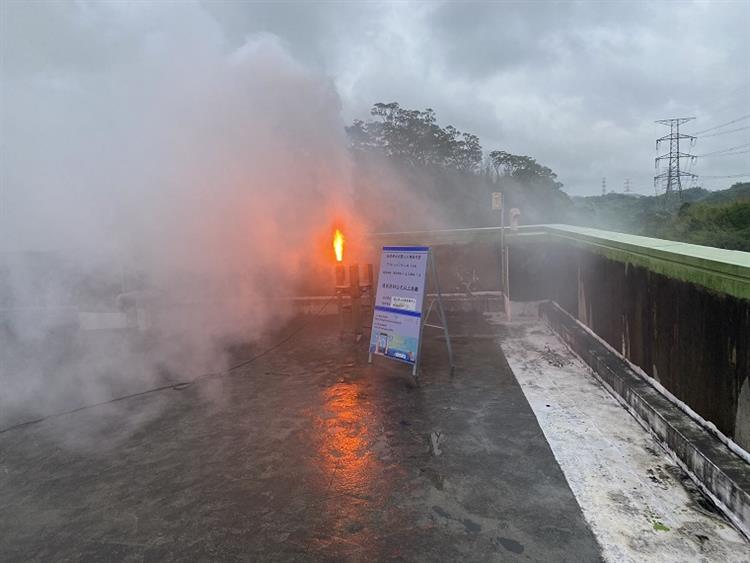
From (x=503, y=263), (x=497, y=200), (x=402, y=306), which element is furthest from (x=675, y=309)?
(x=497, y=200)

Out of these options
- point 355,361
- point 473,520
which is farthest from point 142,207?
point 473,520

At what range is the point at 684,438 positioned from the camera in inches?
132

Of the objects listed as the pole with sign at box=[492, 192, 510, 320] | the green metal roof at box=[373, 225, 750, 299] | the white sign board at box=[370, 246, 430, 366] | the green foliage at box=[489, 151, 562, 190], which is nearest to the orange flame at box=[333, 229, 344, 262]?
the white sign board at box=[370, 246, 430, 366]

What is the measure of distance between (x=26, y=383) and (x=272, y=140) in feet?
15.3

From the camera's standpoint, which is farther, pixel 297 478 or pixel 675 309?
pixel 675 309

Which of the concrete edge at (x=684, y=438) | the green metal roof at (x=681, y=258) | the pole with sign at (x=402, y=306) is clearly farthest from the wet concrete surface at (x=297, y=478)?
the green metal roof at (x=681, y=258)

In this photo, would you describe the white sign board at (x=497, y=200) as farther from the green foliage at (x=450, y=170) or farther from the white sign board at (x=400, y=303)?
the green foliage at (x=450, y=170)

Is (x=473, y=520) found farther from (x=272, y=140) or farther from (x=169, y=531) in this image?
(x=272, y=140)

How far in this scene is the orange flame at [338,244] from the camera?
827 cm

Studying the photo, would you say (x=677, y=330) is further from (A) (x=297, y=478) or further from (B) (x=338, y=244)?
(B) (x=338, y=244)

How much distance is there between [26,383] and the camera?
19.9ft

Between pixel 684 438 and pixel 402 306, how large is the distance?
3393 millimetres

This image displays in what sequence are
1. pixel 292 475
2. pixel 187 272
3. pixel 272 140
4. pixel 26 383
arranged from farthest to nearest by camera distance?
pixel 187 272, pixel 272 140, pixel 26 383, pixel 292 475

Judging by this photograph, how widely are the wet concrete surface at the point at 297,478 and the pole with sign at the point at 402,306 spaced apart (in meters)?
0.49
